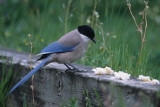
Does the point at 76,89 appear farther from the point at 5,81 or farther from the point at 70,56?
the point at 5,81

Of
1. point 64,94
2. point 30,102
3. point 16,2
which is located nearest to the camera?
point 64,94

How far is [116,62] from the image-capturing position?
15.6 ft

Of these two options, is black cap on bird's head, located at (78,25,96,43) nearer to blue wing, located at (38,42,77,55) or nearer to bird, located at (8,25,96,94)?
bird, located at (8,25,96,94)

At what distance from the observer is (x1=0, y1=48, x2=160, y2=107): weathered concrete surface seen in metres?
3.56

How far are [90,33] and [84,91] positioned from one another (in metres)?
1.06

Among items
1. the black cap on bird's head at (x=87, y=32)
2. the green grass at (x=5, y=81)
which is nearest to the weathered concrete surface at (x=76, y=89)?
the green grass at (x=5, y=81)

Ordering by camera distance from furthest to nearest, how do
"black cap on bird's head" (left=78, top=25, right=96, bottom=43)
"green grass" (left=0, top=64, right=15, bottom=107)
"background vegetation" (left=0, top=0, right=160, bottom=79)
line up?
"black cap on bird's head" (left=78, top=25, right=96, bottom=43), "background vegetation" (left=0, top=0, right=160, bottom=79), "green grass" (left=0, top=64, right=15, bottom=107)

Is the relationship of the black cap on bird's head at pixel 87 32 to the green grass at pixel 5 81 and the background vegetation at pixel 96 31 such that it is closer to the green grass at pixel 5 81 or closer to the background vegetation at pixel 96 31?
the background vegetation at pixel 96 31

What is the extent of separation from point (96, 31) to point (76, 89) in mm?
1634

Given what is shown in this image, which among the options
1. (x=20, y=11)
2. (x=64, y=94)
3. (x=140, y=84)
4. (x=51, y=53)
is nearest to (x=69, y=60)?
(x=51, y=53)

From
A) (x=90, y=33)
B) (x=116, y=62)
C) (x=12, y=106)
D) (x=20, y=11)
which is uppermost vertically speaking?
(x=20, y=11)

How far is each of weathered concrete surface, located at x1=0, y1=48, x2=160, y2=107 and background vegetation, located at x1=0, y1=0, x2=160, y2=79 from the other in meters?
0.46

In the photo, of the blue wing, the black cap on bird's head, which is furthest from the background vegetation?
the blue wing

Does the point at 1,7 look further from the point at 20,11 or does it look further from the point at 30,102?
the point at 30,102
